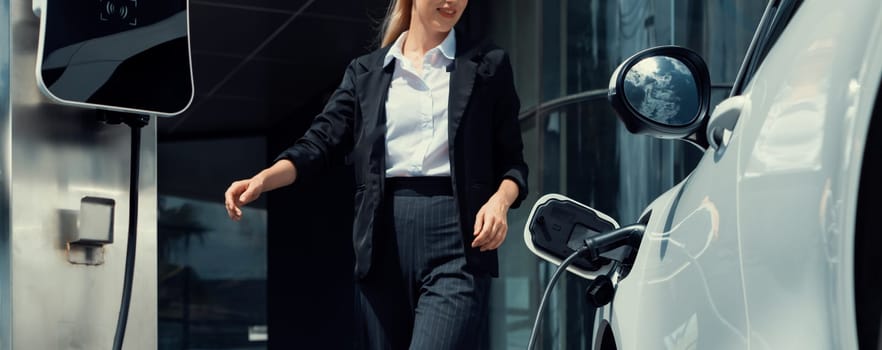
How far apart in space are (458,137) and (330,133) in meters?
0.37

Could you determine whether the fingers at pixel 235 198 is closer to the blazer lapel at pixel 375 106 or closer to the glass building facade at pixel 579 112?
the blazer lapel at pixel 375 106

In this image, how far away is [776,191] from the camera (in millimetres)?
1464

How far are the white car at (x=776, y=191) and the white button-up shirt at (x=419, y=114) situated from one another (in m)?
0.88

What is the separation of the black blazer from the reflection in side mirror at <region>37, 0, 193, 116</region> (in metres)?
0.47

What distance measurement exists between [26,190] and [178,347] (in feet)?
52.3

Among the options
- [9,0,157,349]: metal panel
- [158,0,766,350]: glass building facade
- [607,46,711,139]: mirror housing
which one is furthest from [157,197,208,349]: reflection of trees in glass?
[607,46,711,139]: mirror housing

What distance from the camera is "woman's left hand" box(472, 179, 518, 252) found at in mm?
2598

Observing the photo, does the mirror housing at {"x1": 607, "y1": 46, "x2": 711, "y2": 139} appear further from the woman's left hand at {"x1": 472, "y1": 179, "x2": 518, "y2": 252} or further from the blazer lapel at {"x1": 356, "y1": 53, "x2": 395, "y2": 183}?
the blazer lapel at {"x1": 356, "y1": 53, "x2": 395, "y2": 183}

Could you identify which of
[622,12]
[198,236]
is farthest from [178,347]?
[622,12]

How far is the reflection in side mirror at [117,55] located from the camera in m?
2.31

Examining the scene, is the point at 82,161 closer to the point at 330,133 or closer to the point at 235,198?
the point at 235,198

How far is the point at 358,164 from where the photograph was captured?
9.44ft

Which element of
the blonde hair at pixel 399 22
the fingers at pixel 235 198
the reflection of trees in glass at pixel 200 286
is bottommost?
the reflection of trees in glass at pixel 200 286

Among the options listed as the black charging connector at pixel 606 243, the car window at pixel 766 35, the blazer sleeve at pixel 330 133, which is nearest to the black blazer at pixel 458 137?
the blazer sleeve at pixel 330 133
